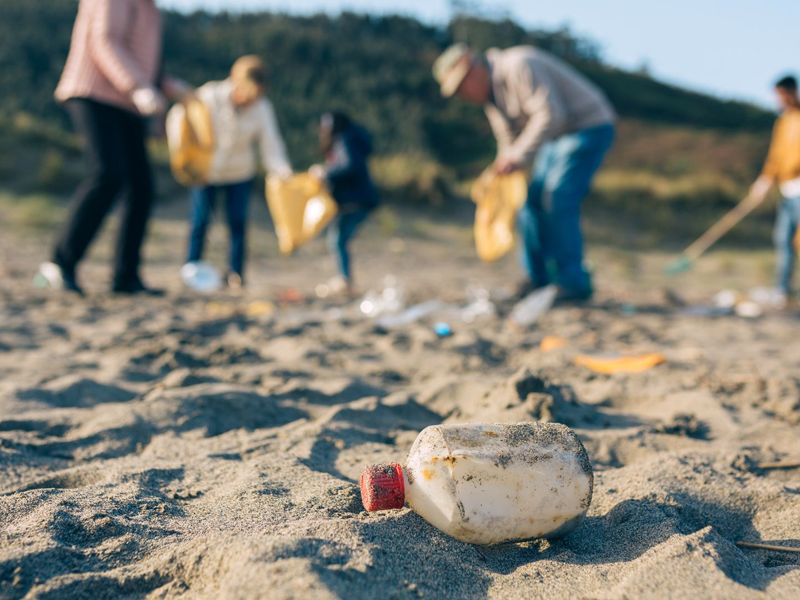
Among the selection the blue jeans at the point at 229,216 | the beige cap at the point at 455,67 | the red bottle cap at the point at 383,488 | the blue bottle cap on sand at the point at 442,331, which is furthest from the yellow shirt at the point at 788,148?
the red bottle cap at the point at 383,488

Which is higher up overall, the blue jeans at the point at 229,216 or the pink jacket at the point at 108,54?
the pink jacket at the point at 108,54

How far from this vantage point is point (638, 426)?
2.12 metres

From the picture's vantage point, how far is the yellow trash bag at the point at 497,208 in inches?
175

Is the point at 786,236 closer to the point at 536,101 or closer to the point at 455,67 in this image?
the point at 536,101

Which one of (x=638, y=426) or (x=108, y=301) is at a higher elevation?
(x=638, y=426)

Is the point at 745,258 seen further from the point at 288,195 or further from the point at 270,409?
the point at 270,409

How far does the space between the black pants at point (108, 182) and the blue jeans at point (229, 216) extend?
609mm

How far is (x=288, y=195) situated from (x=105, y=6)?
1570 mm

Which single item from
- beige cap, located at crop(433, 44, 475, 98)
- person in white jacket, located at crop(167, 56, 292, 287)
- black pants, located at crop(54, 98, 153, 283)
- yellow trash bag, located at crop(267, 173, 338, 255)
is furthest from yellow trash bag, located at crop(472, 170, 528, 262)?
black pants, located at crop(54, 98, 153, 283)

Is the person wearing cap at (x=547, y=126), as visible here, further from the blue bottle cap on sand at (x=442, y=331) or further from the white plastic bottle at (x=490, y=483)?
the white plastic bottle at (x=490, y=483)

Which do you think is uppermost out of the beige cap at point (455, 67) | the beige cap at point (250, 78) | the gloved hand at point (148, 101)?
the beige cap at point (455, 67)

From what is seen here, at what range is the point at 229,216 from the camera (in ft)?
15.3

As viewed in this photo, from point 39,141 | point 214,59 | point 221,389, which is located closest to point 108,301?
point 221,389

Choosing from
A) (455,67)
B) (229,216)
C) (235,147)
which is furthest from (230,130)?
(455,67)
